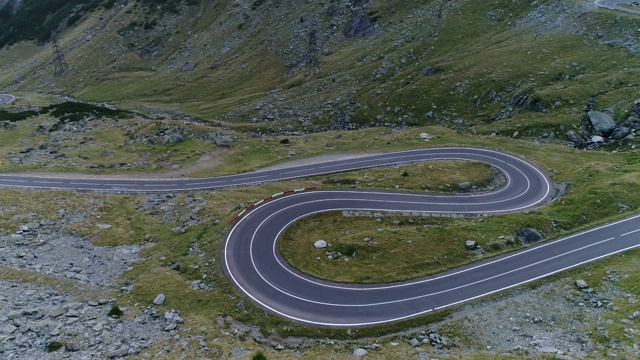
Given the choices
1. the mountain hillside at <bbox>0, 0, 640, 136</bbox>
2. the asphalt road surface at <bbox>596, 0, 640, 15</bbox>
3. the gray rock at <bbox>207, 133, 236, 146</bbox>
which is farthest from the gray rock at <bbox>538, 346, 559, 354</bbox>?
the asphalt road surface at <bbox>596, 0, 640, 15</bbox>

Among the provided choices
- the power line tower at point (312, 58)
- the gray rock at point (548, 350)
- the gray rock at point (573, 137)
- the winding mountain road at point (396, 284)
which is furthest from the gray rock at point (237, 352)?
the power line tower at point (312, 58)

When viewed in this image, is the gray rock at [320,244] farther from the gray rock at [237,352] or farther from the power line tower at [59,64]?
the power line tower at [59,64]

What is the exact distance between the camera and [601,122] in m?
72.3

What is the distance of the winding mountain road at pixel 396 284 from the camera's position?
39.3m

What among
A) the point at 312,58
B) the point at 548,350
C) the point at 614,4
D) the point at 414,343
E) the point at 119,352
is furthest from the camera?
the point at 312,58

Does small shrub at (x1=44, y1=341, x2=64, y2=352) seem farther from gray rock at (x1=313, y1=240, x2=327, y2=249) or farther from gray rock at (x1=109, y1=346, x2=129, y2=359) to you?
gray rock at (x1=313, y1=240, x2=327, y2=249)

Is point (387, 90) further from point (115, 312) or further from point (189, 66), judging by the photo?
point (115, 312)

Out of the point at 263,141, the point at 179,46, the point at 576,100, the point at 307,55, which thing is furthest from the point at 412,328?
the point at 179,46

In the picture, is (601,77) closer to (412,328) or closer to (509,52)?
(509,52)

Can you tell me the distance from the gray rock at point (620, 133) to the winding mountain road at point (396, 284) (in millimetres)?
18295

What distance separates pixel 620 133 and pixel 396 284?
5521cm

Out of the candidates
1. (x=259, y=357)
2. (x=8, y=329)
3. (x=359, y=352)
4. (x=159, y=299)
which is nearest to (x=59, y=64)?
(x=8, y=329)

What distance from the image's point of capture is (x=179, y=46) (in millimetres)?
147375

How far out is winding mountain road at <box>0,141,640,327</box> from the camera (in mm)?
39344
